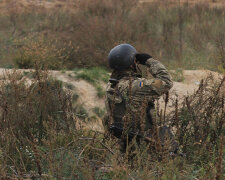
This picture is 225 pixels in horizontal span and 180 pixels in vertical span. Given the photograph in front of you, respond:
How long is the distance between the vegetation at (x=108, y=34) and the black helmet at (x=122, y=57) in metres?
4.84

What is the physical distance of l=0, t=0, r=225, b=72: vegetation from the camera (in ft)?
31.7

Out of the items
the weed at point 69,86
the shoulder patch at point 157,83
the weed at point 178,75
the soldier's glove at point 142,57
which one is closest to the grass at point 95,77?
the weed at point 69,86

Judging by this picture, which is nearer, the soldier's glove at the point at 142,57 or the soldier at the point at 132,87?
the soldier at the point at 132,87

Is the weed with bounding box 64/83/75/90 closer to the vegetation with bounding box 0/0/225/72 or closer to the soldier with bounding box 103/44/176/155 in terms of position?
the vegetation with bounding box 0/0/225/72

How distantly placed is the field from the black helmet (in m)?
0.53

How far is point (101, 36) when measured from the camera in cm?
1003

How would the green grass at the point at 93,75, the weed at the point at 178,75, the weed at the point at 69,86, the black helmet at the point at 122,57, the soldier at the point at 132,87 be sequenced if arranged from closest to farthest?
the soldier at the point at 132,87 → the black helmet at the point at 122,57 → the weed at the point at 69,86 → the green grass at the point at 93,75 → the weed at the point at 178,75

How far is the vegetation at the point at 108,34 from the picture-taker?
9.66m

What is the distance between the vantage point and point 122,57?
3.55 metres

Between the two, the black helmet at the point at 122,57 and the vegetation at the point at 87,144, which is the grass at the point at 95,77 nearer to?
the vegetation at the point at 87,144

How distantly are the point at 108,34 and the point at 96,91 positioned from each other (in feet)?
8.12

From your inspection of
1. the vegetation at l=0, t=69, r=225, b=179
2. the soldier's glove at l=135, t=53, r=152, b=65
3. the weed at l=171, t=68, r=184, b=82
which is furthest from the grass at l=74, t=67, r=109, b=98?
the soldier's glove at l=135, t=53, r=152, b=65

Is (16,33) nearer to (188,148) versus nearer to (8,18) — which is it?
(8,18)

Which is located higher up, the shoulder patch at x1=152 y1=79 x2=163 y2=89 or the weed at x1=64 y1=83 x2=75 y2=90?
the shoulder patch at x1=152 y1=79 x2=163 y2=89
